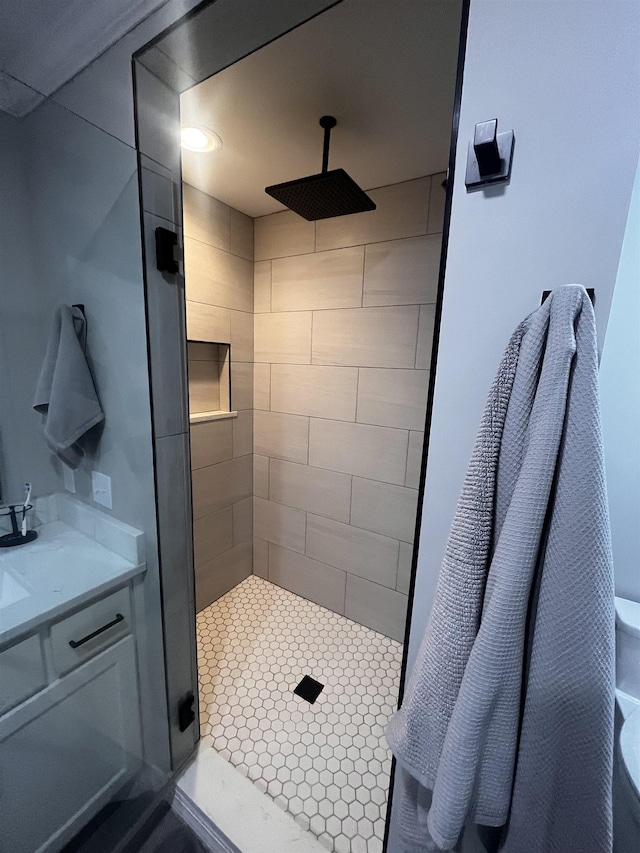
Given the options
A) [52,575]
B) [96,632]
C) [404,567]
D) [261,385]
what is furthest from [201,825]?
[261,385]

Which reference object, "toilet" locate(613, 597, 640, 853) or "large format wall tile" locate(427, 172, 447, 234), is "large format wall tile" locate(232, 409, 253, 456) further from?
"toilet" locate(613, 597, 640, 853)

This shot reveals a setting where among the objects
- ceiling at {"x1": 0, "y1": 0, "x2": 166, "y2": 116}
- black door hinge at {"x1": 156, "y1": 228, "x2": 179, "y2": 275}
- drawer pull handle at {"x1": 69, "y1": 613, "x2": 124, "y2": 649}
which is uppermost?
ceiling at {"x1": 0, "y1": 0, "x2": 166, "y2": 116}

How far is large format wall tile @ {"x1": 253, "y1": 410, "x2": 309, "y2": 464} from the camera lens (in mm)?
1999

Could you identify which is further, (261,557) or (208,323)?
(261,557)

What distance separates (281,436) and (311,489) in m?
0.36

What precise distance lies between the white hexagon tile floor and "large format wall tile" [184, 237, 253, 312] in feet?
5.81

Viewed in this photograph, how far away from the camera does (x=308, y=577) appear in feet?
6.88

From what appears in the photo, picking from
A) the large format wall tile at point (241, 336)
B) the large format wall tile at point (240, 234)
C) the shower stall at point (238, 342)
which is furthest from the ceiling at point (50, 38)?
the large format wall tile at point (241, 336)

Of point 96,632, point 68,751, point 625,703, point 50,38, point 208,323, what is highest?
point 50,38

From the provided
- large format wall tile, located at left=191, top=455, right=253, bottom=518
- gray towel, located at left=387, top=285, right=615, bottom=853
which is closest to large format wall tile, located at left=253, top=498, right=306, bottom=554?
large format wall tile, located at left=191, top=455, right=253, bottom=518

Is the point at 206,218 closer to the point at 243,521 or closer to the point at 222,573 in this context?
the point at 243,521

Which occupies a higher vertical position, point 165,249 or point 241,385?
point 165,249

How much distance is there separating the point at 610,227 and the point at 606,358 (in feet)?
0.63

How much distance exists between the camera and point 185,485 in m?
1.12
